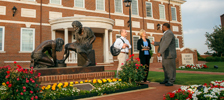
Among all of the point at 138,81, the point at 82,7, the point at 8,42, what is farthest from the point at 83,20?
the point at 138,81

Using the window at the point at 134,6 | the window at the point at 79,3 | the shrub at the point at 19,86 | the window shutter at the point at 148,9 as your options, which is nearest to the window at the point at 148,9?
the window shutter at the point at 148,9

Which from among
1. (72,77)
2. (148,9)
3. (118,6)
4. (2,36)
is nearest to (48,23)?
(2,36)

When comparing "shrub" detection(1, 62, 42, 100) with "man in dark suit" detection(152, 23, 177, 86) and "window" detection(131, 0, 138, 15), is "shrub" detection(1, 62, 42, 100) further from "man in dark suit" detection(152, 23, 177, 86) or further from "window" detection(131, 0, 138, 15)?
"window" detection(131, 0, 138, 15)

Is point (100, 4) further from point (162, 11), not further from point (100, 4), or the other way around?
point (162, 11)

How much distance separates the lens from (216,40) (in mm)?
30375

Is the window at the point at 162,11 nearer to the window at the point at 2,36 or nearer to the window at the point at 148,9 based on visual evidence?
the window at the point at 148,9

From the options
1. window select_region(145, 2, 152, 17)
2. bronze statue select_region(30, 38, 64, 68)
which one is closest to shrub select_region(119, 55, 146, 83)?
bronze statue select_region(30, 38, 64, 68)

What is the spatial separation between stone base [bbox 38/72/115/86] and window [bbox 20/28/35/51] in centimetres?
1134

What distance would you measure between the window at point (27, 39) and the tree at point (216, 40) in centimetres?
3023

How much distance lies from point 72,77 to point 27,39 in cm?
1156

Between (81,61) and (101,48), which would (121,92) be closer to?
(81,61)

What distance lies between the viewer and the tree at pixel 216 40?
96.3 ft

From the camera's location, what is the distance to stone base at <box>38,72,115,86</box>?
4.30 metres

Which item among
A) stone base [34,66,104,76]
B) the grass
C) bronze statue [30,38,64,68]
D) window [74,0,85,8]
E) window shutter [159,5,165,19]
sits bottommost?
the grass
